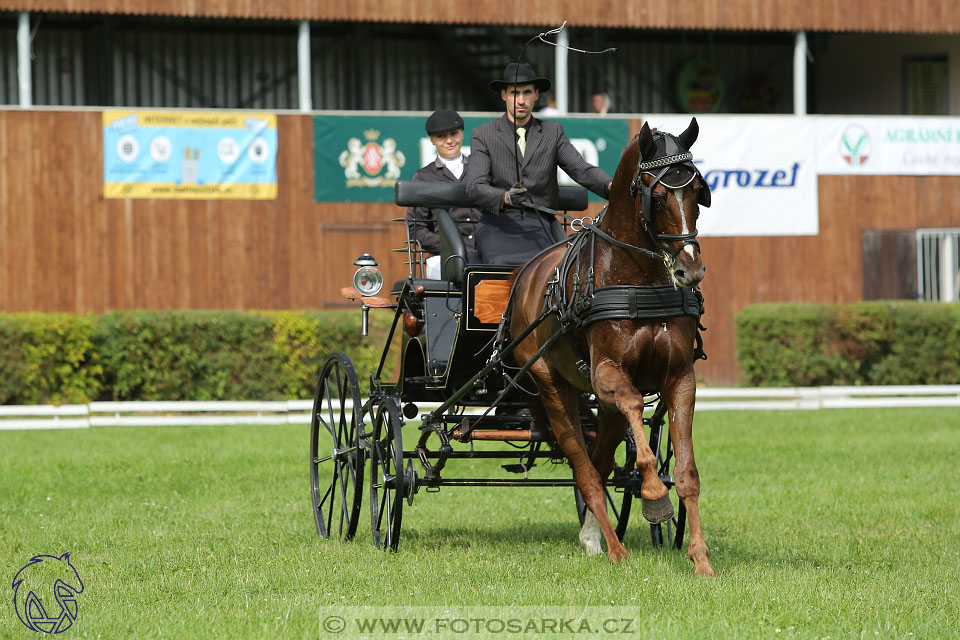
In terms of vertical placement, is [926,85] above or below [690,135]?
above

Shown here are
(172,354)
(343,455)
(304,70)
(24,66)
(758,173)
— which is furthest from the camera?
(758,173)

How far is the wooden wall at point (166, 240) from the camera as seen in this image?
19.7 metres

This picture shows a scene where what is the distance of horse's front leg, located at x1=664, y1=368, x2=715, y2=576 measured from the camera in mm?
6449

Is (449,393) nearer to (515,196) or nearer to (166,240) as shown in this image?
(515,196)

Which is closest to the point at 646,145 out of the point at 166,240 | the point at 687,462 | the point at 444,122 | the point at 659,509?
the point at 687,462

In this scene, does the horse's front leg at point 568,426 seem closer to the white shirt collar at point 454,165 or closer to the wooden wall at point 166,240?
the white shirt collar at point 454,165

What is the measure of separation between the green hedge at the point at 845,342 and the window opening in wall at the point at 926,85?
23.6 ft

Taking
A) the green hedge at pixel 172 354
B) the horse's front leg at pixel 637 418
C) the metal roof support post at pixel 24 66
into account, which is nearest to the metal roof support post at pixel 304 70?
the green hedge at pixel 172 354

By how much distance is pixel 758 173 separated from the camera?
72.2ft

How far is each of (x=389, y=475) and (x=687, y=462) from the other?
1930mm

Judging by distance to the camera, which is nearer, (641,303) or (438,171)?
(641,303)

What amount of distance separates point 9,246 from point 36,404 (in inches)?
130

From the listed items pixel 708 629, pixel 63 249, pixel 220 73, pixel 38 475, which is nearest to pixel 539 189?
pixel 708 629

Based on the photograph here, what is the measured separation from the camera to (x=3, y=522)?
29.7 ft
